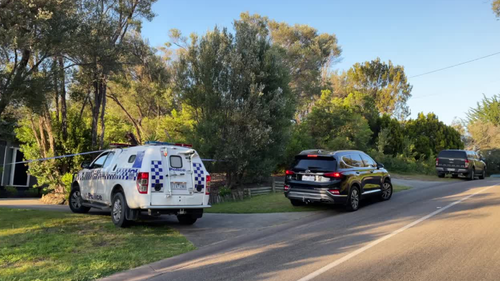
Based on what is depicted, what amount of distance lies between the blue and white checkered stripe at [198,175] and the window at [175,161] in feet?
1.30

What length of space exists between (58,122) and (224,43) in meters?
7.91

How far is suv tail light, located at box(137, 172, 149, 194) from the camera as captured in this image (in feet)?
28.7

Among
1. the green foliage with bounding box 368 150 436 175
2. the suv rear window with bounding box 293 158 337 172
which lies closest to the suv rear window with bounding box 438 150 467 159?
the green foliage with bounding box 368 150 436 175

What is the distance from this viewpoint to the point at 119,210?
9.38 metres

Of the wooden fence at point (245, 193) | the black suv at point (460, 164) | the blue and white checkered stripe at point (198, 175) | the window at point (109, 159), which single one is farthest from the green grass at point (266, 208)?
the black suv at point (460, 164)

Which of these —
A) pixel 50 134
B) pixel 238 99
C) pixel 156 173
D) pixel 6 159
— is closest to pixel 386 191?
pixel 238 99

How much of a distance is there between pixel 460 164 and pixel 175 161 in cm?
1991

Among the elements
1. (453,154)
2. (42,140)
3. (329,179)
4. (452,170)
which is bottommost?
(329,179)

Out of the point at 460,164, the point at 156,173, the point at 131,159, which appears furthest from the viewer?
the point at 460,164

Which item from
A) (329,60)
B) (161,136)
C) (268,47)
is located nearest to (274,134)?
(268,47)

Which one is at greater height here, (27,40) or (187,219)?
(27,40)

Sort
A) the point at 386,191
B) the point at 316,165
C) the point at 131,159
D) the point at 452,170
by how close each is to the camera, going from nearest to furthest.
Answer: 1. the point at 131,159
2. the point at 316,165
3. the point at 386,191
4. the point at 452,170

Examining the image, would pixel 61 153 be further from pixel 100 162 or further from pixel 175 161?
pixel 175 161

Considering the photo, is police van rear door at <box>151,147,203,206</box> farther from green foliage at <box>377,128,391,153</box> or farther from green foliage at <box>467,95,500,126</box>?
green foliage at <box>467,95,500,126</box>
